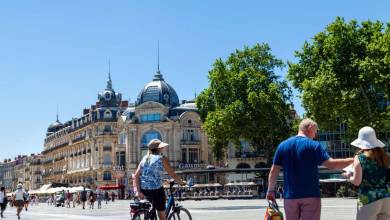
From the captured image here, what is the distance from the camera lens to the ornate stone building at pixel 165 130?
308 feet

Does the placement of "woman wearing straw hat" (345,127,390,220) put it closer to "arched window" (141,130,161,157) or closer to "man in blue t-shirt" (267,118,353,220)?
"man in blue t-shirt" (267,118,353,220)

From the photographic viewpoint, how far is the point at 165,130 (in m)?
93.8

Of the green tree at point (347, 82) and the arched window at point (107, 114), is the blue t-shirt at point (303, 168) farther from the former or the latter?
the arched window at point (107, 114)

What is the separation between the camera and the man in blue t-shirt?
8.16m

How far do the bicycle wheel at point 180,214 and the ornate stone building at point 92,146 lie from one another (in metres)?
87.0

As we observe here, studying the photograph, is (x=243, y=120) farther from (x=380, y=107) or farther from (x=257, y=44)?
(x=380, y=107)

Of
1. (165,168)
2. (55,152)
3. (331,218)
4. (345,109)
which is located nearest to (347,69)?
(345,109)

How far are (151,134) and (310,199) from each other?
8628 centimetres

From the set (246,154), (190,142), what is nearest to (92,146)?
(190,142)

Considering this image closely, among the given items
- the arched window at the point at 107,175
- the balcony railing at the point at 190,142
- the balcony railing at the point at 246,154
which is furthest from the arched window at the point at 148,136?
the balcony railing at the point at 246,154

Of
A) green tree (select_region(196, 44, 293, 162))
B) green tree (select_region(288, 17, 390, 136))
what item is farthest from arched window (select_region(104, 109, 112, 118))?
green tree (select_region(288, 17, 390, 136))

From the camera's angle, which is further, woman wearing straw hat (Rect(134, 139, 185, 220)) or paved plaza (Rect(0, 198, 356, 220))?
paved plaza (Rect(0, 198, 356, 220))

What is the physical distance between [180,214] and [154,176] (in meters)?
1.03

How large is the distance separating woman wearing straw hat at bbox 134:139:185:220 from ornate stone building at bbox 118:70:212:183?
81248 mm
